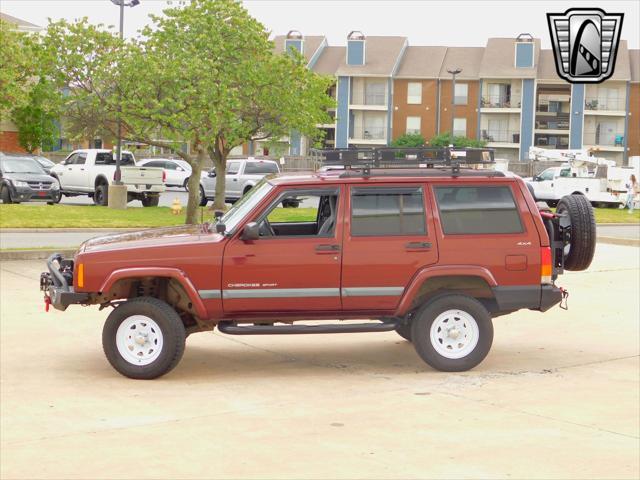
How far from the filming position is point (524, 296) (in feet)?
34.2

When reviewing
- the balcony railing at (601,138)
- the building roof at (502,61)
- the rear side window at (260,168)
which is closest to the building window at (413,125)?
the building roof at (502,61)

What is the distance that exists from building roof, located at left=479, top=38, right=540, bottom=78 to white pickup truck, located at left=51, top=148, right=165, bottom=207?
46124mm

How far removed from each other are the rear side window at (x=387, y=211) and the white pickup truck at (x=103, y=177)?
86.8ft

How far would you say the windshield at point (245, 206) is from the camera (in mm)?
10438

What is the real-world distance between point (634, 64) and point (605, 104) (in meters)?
3.63

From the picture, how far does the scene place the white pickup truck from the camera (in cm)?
3628

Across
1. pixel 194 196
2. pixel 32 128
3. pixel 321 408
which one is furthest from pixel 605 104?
pixel 321 408

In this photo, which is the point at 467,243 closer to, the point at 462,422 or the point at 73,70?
the point at 462,422

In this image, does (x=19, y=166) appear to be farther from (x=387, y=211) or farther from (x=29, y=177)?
(x=387, y=211)

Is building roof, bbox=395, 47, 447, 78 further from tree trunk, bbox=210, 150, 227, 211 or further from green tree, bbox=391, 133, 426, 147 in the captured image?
tree trunk, bbox=210, 150, 227, 211

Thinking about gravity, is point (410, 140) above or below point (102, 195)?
above

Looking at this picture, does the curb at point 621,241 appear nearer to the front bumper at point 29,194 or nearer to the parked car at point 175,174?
the front bumper at point 29,194

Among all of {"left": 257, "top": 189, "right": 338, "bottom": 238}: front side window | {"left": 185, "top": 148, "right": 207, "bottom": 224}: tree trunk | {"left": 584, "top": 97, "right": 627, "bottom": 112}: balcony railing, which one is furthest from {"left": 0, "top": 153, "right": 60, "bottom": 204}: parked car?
{"left": 584, "top": 97, "right": 627, "bottom": 112}: balcony railing

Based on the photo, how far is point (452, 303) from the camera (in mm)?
10297
